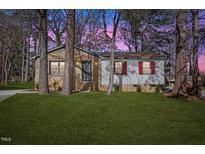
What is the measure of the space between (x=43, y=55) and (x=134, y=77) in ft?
5.88

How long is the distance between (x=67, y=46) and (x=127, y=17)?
55.3 inches

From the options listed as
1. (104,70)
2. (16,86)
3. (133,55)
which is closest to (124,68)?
(104,70)

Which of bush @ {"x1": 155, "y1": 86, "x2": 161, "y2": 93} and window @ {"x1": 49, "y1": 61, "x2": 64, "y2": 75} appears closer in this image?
bush @ {"x1": 155, "y1": 86, "x2": 161, "y2": 93}

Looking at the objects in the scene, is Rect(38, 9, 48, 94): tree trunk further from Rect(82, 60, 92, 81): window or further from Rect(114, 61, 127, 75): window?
Rect(114, 61, 127, 75): window

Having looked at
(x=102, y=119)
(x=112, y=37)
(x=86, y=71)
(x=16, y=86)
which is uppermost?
(x=112, y=37)

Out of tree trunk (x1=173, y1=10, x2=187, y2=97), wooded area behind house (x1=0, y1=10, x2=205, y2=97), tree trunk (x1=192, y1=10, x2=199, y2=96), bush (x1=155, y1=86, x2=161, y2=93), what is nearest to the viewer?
wooded area behind house (x1=0, y1=10, x2=205, y2=97)

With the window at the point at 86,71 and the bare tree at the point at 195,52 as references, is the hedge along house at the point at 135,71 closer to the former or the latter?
the window at the point at 86,71

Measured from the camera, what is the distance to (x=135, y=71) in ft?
24.9

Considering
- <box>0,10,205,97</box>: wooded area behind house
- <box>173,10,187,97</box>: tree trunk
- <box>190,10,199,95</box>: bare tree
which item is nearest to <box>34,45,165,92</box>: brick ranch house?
<box>0,10,205,97</box>: wooded area behind house

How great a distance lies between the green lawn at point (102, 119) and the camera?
5.21 m

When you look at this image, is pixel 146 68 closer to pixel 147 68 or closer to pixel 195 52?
pixel 147 68

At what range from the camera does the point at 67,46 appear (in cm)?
712

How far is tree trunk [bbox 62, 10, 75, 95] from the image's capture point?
6637 mm

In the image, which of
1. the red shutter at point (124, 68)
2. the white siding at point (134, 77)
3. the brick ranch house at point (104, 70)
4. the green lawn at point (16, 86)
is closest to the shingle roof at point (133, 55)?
the brick ranch house at point (104, 70)
